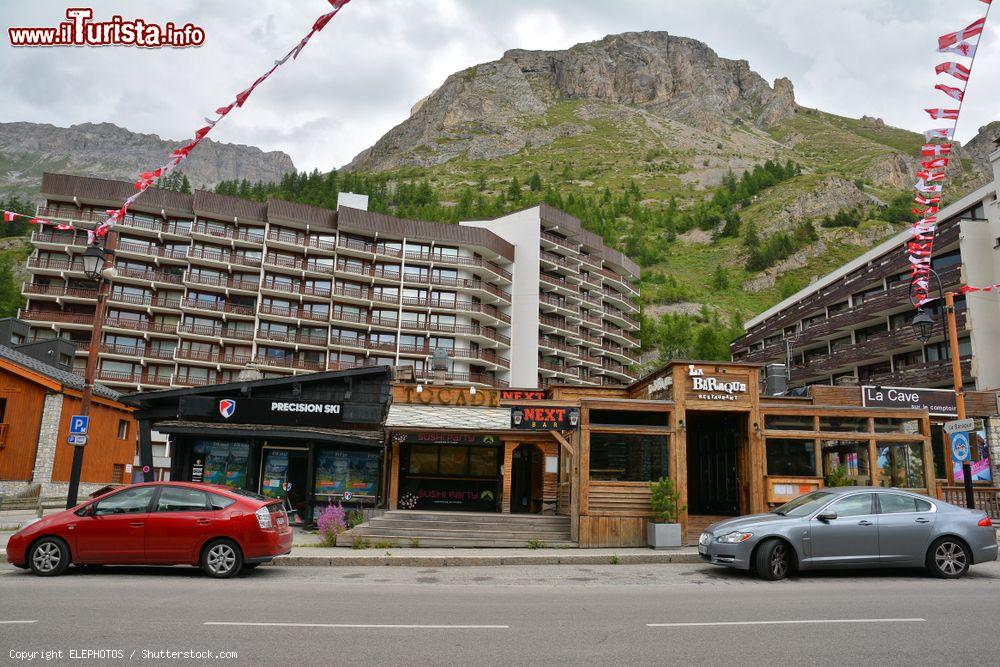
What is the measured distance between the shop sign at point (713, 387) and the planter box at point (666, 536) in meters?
3.55

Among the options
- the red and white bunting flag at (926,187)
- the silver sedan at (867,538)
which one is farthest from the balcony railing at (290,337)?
the silver sedan at (867,538)

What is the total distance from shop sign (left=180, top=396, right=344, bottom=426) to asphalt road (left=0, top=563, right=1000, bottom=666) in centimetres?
872

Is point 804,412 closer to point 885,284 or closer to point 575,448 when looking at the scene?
point 575,448

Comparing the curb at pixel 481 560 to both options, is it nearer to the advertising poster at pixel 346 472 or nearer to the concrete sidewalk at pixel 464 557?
the concrete sidewalk at pixel 464 557

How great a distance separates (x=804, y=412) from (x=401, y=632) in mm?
14111

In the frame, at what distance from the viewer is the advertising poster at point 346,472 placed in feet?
69.8

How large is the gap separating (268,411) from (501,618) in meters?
14.5

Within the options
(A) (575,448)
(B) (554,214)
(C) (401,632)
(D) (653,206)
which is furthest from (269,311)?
(D) (653,206)

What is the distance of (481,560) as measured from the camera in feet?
48.3

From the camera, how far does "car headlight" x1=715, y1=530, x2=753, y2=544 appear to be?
12094 millimetres

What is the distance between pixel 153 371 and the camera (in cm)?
5903

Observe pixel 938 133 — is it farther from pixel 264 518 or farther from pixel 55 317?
pixel 55 317

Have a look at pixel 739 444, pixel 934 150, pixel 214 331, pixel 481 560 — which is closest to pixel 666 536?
pixel 739 444

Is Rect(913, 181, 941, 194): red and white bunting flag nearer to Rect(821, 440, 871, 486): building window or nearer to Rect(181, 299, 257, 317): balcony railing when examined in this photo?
Rect(821, 440, 871, 486): building window
